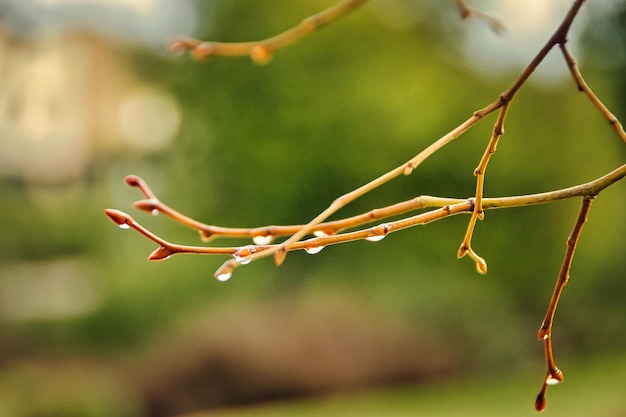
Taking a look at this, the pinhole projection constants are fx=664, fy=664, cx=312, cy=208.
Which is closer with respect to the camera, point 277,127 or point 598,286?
point 277,127

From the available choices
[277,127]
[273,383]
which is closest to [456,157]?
[277,127]

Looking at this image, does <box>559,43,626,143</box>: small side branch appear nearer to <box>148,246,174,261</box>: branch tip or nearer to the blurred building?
<box>148,246,174,261</box>: branch tip

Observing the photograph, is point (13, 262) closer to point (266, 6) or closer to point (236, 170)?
point (236, 170)

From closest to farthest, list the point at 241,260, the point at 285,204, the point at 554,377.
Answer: the point at 241,260
the point at 554,377
the point at 285,204

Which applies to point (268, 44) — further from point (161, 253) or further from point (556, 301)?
point (556, 301)

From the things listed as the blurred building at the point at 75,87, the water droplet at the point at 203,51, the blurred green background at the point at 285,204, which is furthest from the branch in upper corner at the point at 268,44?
the blurred building at the point at 75,87

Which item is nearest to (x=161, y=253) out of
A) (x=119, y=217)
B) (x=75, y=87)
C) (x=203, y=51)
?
(x=119, y=217)

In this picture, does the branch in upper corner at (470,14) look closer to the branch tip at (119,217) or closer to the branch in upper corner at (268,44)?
the branch in upper corner at (268,44)

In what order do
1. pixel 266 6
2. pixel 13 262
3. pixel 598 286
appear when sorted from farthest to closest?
pixel 598 286 → pixel 266 6 → pixel 13 262

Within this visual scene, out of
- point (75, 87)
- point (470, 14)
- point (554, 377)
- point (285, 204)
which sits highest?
point (75, 87)
